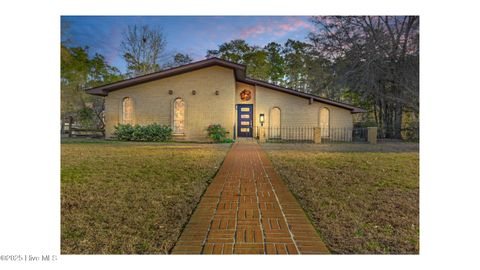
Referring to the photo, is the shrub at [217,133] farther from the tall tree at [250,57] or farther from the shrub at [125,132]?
the shrub at [125,132]

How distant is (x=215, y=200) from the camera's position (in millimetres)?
2547

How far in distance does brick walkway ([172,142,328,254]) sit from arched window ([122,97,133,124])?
926cm

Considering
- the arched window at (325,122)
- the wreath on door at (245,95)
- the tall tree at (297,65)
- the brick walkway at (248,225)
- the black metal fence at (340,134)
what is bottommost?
the brick walkway at (248,225)

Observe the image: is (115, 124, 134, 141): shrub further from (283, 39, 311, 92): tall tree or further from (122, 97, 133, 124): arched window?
(283, 39, 311, 92): tall tree

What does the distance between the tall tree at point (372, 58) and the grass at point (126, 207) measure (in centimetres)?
387

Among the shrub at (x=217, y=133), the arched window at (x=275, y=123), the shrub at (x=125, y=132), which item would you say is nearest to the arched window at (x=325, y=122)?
the arched window at (x=275, y=123)

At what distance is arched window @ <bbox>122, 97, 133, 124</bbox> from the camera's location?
10922 millimetres

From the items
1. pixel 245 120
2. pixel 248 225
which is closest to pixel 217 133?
pixel 245 120

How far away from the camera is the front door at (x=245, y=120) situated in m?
12.0

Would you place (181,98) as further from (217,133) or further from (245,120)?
(245,120)

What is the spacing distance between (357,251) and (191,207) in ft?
4.73

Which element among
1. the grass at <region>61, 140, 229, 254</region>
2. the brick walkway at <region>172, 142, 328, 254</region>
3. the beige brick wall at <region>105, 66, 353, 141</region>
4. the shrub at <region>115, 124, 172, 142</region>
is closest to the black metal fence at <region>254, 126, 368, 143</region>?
the beige brick wall at <region>105, 66, 353, 141</region>
